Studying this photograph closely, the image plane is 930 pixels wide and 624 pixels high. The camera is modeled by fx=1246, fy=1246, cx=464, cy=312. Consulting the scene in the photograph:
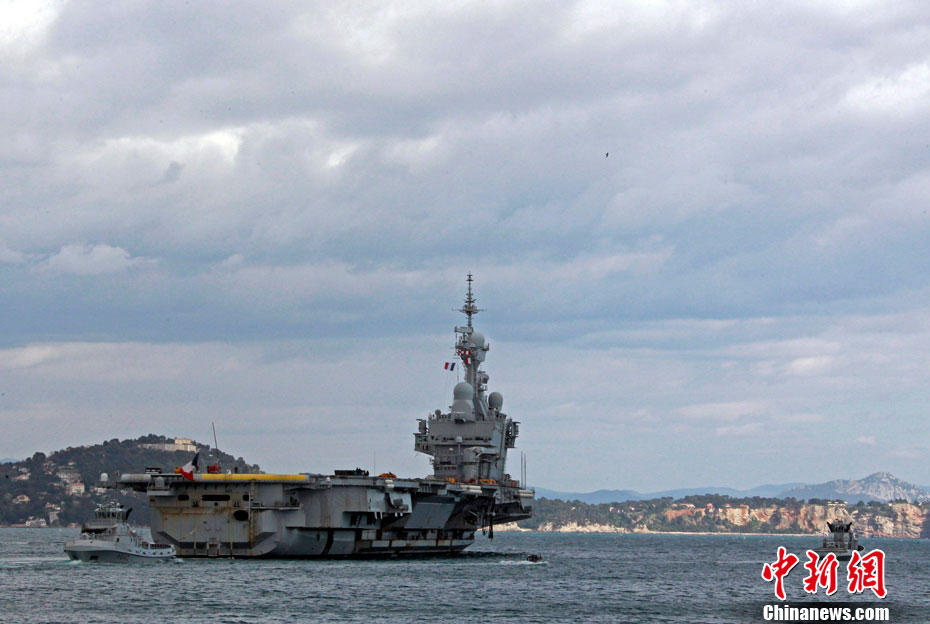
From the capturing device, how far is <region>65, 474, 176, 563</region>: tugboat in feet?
191

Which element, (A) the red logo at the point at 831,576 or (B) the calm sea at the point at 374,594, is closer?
(A) the red logo at the point at 831,576

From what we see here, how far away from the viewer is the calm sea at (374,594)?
141 feet

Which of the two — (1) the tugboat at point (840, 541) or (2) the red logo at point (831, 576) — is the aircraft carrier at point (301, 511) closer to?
(2) the red logo at point (831, 576)

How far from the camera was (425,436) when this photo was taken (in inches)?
2943

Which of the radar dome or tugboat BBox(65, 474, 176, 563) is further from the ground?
the radar dome

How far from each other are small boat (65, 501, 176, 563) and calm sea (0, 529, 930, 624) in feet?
2.09

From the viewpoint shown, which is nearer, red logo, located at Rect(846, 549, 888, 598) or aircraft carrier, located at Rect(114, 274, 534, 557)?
red logo, located at Rect(846, 549, 888, 598)

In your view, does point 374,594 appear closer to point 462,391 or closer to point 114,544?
point 114,544

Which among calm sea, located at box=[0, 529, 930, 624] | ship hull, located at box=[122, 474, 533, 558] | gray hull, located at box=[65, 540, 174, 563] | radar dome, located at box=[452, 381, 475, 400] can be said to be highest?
radar dome, located at box=[452, 381, 475, 400]

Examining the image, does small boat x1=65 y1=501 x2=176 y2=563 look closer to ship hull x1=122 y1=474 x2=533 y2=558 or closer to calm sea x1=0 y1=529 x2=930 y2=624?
calm sea x1=0 y1=529 x2=930 y2=624

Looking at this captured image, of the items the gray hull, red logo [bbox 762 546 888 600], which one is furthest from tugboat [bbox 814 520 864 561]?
the gray hull

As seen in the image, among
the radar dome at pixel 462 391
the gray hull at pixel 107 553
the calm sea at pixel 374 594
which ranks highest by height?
the radar dome at pixel 462 391

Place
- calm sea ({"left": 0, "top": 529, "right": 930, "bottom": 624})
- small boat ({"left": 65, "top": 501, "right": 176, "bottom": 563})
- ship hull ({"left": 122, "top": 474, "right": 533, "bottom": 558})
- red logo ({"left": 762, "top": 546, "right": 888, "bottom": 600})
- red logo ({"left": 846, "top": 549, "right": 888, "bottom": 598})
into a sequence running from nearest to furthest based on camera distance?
red logo ({"left": 846, "top": 549, "right": 888, "bottom": 598})
red logo ({"left": 762, "top": 546, "right": 888, "bottom": 600})
calm sea ({"left": 0, "top": 529, "right": 930, "bottom": 624})
ship hull ({"left": 122, "top": 474, "right": 533, "bottom": 558})
small boat ({"left": 65, "top": 501, "right": 176, "bottom": 563})

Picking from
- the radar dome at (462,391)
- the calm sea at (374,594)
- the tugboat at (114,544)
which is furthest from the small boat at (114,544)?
the radar dome at (462,391)
